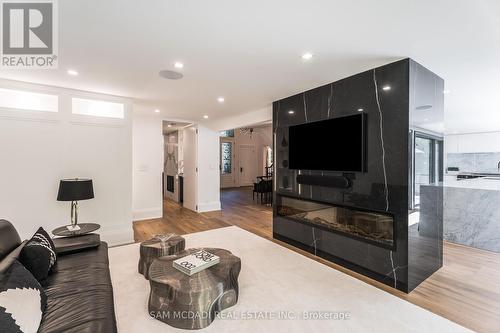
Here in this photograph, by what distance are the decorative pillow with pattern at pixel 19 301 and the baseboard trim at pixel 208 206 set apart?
491cm

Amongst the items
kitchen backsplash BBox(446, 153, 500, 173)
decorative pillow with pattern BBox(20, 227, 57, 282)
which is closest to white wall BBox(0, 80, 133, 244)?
decorative pillow with pattern BBox(20, 227, 57, 282)

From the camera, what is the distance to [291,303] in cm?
226

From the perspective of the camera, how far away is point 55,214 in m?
3.51

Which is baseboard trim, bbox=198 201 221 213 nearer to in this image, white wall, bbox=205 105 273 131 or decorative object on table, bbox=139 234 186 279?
white wall, bbox=205 105 273 131

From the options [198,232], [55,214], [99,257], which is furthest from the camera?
[198,232]

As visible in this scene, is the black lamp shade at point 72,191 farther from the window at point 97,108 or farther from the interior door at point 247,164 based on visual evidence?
the interior door at point 247,164

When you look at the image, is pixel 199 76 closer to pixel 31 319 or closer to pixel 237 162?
pixel 31 319

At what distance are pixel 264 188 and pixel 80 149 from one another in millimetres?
5008

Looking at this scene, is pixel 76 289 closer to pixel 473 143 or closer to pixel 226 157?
pixel 226 157

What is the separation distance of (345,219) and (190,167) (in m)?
4.81

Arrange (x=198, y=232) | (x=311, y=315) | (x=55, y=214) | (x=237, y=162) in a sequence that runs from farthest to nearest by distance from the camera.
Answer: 1. (x=237, y=162)
2. (x=198, y=232)
3. (x=55, y=214)
4. (x=311, y=315)

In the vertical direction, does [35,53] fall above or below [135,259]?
above

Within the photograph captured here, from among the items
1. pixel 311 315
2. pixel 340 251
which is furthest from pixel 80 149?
pixel 340 251

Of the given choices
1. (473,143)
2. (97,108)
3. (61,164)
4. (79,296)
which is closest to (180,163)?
(97,108)
